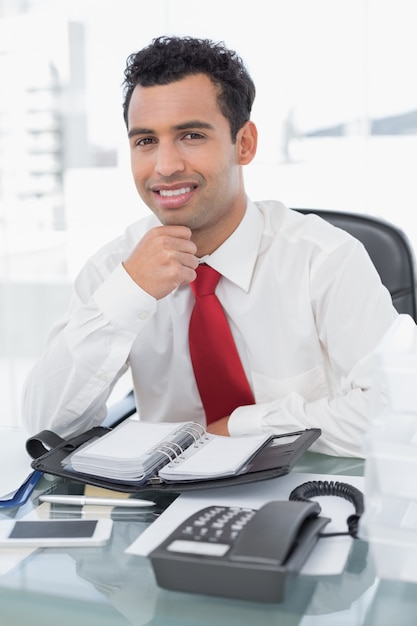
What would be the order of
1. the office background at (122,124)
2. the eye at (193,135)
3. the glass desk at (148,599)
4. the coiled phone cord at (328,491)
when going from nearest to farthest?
the glass desk at (148,599) < the coiled phone cord at (328,491) < the eye at (193,135) < the office background at (122,124)

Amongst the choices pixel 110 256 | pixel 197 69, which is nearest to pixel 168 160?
pixel 197 69

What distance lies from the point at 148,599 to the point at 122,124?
3181 mm

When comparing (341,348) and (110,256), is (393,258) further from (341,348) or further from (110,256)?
(110,256)

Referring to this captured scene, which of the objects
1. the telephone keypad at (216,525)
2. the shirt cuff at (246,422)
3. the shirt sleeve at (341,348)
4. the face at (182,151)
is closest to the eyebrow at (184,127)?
the face at (182,151)

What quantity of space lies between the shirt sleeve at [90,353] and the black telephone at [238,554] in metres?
0.68

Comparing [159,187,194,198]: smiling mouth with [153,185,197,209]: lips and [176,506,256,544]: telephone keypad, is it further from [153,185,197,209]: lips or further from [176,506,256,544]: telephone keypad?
[176,506,256,544]: telephone keypad

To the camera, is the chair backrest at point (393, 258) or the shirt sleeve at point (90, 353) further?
the chair backrest at point (393, 258)

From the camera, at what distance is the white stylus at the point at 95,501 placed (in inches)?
44.6

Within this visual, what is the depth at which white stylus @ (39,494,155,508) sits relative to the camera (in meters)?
1.13

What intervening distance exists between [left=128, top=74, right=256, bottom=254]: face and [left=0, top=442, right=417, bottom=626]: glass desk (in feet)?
2.88

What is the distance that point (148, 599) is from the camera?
2.93ft

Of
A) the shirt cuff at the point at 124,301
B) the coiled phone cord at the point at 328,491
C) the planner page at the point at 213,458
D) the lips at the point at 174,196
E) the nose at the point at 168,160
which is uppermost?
the nose at the point at 168,160

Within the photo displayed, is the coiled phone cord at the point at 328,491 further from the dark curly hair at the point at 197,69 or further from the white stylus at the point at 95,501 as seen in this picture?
the dark curly hair at the point at 197,69

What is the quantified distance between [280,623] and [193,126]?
1110 millimetres
